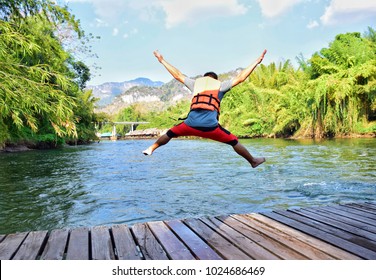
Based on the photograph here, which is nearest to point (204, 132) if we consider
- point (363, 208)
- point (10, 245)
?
point (10, 245)

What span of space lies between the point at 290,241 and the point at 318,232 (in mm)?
462

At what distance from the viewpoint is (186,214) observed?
6.46 m

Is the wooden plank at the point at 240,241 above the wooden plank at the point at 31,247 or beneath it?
above

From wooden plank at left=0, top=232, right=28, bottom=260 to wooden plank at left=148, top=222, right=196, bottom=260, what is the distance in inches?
51.1

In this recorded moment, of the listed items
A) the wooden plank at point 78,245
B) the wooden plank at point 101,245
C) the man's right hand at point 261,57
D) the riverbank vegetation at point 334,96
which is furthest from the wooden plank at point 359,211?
the riverbank vegetation at point 334,96

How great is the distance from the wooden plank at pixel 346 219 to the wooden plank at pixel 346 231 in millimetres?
72

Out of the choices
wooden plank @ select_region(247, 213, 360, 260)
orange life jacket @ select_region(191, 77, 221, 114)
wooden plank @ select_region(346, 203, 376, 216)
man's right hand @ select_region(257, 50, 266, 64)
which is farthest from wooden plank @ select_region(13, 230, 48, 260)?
wooden plank @ select_region(346, 203, 376, 216)

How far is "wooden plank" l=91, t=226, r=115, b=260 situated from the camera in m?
3.01

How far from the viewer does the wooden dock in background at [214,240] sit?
2994mm

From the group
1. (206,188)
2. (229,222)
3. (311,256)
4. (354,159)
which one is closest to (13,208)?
(206,188)

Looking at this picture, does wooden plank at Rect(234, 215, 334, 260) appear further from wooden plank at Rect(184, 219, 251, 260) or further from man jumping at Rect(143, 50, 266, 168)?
man jumping at Rect(143, 50, 266, 168)

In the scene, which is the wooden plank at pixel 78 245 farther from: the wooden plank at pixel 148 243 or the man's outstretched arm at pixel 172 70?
the man's outstretched arm at pixel 172 70
